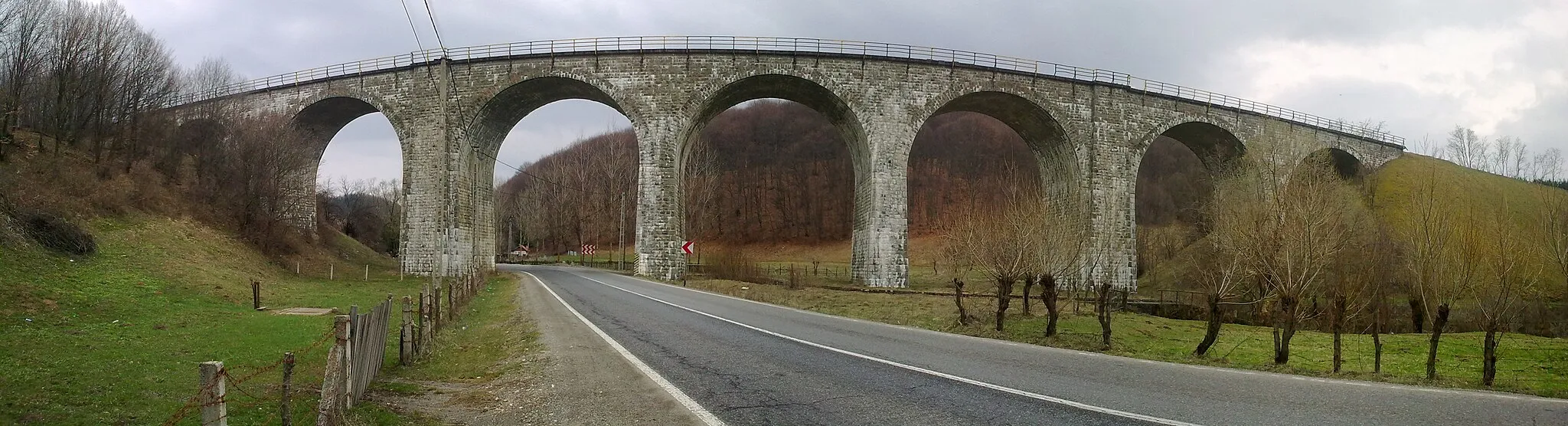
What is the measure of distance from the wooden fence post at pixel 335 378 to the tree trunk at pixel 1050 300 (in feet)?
37.6

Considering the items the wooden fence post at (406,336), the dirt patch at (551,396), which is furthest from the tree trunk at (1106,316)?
the wooden fence post at (406,336)

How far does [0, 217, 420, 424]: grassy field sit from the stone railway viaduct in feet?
38.3

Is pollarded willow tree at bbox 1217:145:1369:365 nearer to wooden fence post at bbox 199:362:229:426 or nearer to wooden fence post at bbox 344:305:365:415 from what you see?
wooden fence post at bbox 344:305:365:415

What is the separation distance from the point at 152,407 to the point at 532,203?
81756 millimetres

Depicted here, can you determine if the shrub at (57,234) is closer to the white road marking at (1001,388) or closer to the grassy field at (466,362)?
the grassy field at (466,362)

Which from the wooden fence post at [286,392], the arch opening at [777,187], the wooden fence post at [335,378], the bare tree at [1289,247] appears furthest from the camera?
the arch opening at [777,187]

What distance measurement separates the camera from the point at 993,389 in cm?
712

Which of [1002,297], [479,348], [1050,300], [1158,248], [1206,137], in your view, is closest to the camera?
[479,348]

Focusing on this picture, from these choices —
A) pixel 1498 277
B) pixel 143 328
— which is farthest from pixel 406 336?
pixel 1498 277

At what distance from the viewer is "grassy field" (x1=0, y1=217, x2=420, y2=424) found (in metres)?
6.43

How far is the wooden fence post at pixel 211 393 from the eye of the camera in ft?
12.0

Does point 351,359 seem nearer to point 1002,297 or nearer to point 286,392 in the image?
point 286,392

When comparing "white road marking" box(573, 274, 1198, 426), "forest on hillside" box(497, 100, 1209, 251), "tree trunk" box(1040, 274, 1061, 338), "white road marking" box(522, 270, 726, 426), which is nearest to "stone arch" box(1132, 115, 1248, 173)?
"forest on hillside" box(497, 100, 1209, 251)

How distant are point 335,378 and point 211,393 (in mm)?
1573
